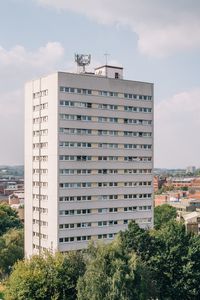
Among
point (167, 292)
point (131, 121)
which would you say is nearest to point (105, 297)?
point (167, 292)

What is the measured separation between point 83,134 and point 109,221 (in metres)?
12.2

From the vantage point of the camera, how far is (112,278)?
41312 millimetres

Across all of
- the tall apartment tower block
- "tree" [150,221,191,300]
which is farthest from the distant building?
"tree" [150,221,191,300]

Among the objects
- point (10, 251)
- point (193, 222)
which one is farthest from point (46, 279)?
point (193, 222)

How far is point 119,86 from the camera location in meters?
66.2

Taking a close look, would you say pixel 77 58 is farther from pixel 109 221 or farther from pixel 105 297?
pixel 105 297

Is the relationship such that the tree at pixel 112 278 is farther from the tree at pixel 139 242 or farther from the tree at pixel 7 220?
the tree at pixel 7 220

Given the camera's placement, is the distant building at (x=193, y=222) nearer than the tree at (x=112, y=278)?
No

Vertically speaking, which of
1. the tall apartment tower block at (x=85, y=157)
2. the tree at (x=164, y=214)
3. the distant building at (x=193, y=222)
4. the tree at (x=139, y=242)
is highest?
the tall apartment tower block at (x=85, y=157)

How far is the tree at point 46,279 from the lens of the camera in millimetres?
43375

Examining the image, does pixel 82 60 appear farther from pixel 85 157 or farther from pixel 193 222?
pixel 193 222

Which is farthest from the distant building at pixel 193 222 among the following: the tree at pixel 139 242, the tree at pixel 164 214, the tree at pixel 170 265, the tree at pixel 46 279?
the tree at pixel 46 279

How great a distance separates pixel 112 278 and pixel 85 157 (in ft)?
80.1

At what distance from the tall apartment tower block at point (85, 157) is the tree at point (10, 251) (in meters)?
2.07
